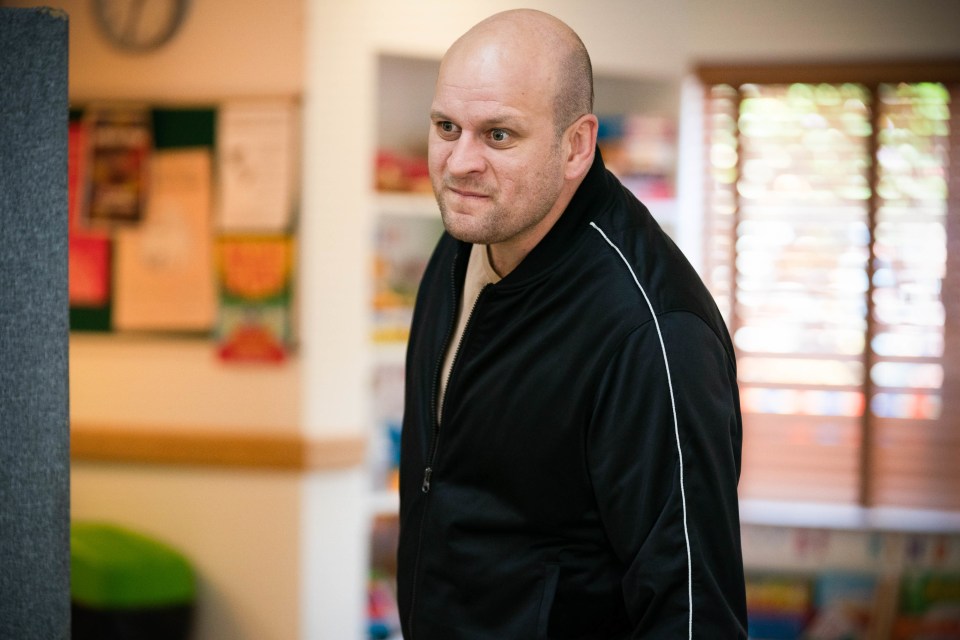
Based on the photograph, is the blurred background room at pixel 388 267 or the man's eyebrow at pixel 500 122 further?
the blurred background room at pixel 388 267

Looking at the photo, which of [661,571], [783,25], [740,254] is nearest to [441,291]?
[661,571]

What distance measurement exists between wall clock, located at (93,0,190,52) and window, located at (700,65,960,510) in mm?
1803

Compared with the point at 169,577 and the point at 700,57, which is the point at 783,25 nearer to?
the point at 700,57

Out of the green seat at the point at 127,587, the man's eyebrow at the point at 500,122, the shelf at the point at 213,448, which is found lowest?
the green seat at the point at 127,587

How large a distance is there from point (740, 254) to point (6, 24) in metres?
2.96

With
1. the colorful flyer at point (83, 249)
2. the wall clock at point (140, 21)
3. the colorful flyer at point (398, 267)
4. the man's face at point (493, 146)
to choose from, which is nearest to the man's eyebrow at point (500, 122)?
the man's face at point (493, 146)

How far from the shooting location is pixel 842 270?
3648 millimetres

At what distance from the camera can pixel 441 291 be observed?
1514 millimetres

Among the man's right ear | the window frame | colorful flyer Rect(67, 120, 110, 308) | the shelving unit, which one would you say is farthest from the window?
the man's right ear

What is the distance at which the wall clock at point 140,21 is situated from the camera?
299cm

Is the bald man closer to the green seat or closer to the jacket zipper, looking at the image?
the jacket zipper

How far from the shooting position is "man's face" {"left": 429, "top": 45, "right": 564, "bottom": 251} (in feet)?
3.92

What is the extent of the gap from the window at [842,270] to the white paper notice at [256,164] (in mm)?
1559

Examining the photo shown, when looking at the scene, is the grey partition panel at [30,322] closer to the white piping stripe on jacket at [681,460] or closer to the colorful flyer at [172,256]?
the white piping stripe on jacket at [681,460]
